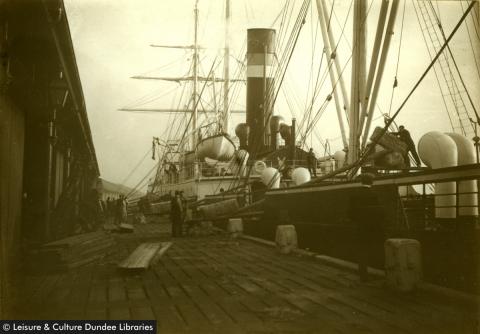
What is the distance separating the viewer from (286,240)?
9273 millimetres

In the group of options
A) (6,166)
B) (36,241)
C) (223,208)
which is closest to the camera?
(6,166)

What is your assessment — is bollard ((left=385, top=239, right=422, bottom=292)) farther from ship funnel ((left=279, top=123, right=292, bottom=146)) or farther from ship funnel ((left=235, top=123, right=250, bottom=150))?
ship funnel ((left=279, top=123, right=292, bottom=146))

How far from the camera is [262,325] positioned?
4.04m

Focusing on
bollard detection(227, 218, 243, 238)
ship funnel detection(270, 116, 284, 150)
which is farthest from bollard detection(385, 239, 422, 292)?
ship funnel detection(270, 116, 284, 150)

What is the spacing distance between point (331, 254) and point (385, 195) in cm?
223

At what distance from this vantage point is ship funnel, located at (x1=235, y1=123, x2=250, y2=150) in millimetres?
31750

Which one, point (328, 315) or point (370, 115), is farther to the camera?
point (370, 115)

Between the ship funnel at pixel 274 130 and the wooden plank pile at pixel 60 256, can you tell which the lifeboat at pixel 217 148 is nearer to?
the ship funnel at pixel 274 130

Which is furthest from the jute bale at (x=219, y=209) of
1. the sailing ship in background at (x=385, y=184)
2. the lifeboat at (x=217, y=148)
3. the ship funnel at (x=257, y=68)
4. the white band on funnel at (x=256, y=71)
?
the white band on funnel at (x=256, y=71)

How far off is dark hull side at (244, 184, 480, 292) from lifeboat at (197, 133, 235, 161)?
1449 centimetres

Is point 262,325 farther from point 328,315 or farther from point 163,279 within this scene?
point 163,279

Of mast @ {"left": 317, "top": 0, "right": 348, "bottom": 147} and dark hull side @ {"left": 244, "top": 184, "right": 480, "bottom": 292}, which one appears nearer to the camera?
dark hull side @ {"left": 244, "top": 184, "right": 480, "bottom": 292}

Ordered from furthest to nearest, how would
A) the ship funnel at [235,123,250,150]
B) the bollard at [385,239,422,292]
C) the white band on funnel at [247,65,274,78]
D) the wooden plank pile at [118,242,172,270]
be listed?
1. the ship funnel at [235,123,250,150]
2. the white band on funnel at [247,65,274,78]
3. the wooden plank pile at [118,242,172,270]
4. the bollard at [385,239,422,292]

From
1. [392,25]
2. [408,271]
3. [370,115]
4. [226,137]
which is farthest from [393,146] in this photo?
[226,137]
